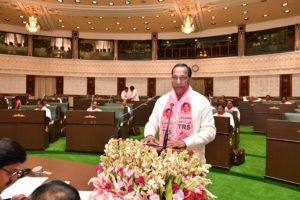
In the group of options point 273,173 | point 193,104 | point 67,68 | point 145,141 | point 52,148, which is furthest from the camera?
point 67,68

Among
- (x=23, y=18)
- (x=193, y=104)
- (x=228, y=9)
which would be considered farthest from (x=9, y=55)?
(x=193, y=104)

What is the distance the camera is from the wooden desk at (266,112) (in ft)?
29.3

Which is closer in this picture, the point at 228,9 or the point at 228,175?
the point at 228,175

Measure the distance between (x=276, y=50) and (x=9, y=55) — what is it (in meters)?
16.7

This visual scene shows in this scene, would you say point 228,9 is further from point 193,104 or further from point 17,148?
point 17,148

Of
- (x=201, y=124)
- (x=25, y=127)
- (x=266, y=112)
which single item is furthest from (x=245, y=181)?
(x=266, y=112)

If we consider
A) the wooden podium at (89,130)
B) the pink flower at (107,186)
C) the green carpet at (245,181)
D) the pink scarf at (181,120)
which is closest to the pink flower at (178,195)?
the pink flower at (107,186)

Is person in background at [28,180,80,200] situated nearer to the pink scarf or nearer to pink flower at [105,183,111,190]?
pink flower at [105,183,111,190]

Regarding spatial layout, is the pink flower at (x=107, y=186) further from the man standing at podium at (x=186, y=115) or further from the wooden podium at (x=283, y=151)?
the wooden podium at (x=283, y=151)

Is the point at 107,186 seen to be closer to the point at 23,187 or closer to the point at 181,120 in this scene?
the point at 23,187

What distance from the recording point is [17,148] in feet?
5.06

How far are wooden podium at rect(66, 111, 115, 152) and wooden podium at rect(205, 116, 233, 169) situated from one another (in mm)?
2286

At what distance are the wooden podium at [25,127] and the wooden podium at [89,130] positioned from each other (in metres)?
0.62

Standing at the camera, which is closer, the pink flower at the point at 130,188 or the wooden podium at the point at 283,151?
the pink flower at the point at 130,188
